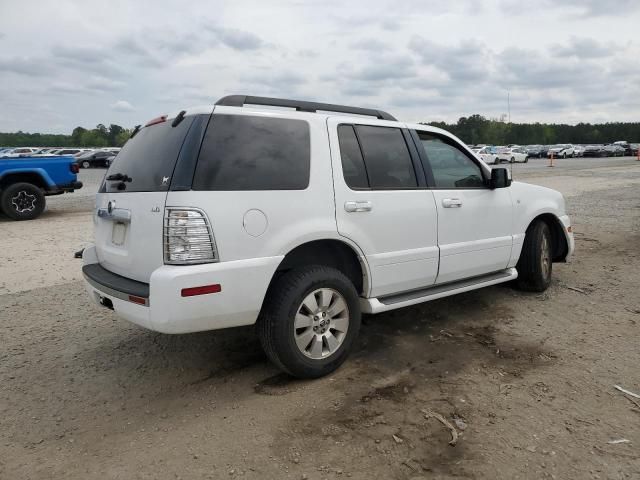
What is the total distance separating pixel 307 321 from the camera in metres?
3.40

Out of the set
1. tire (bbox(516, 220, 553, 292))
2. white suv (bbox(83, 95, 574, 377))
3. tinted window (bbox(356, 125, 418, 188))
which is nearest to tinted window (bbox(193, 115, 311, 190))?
white suv (bbox(83, 95, 574, 377))

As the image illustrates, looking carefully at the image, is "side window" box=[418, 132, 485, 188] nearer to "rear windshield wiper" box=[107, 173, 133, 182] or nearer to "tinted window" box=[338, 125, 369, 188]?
"tinted window" box=[338, 125, 369, 188]

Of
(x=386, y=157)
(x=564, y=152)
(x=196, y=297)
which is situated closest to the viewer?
(x=196, y=297)

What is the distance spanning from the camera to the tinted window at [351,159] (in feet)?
12.1

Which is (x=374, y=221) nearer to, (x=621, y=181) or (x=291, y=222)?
(x=291, y=222)

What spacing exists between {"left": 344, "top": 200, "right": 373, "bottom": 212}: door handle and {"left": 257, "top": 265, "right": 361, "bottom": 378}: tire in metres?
0.44

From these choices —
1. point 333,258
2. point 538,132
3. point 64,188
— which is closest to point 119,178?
point 333,258

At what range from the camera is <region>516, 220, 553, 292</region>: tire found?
5160 mm

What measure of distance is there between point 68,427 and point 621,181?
21426 mm

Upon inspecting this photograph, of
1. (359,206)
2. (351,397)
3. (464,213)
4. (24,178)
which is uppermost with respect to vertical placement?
(24,178)

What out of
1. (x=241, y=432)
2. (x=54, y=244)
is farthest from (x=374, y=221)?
(x=54, y=244)

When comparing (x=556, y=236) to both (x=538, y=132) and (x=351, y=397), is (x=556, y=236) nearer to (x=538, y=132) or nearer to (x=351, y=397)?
(x=351, y=397)

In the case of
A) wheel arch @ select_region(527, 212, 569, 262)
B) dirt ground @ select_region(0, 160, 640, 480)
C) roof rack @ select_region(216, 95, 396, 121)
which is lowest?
dirt ground @ select_region(0, 160, 640, 480)

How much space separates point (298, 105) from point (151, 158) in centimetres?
112
